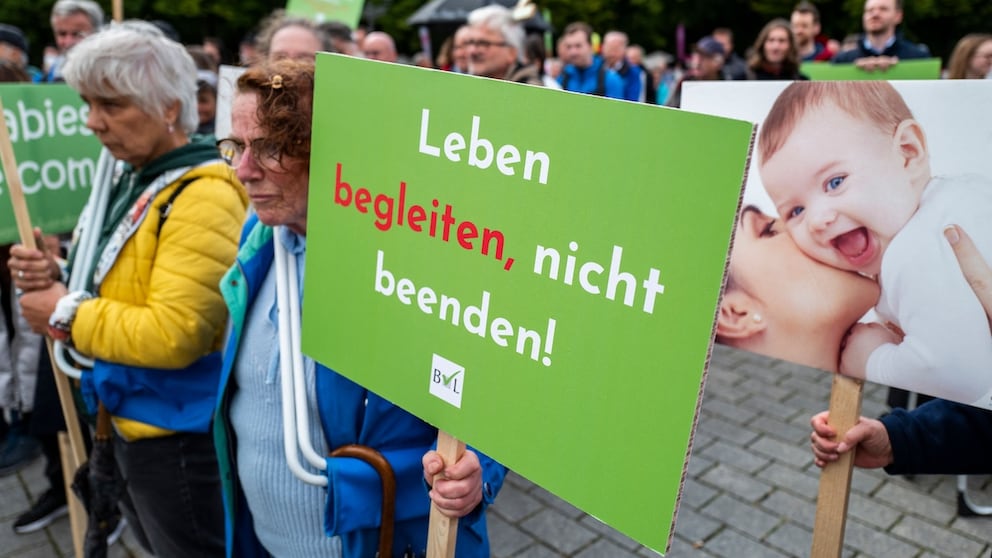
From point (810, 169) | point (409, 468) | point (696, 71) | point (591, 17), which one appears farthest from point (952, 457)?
point (591, 17)

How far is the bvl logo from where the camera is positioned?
4.72 ft

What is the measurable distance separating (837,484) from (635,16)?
30.8 metres

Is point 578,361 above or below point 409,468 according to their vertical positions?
above

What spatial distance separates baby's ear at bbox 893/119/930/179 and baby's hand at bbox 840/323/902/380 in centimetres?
36

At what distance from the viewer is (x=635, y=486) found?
46.9 inches

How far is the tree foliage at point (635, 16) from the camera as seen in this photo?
2256 cm

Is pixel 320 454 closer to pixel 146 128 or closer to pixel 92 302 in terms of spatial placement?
pixel 92 302

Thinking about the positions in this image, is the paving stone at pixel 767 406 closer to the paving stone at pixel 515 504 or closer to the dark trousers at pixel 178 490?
the paving stone at pixel 515 504

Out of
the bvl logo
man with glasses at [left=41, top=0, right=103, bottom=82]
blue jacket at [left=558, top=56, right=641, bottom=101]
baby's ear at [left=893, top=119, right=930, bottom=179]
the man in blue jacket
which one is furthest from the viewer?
blue jacket at [left=558, top=56, right=641, bottom=101]

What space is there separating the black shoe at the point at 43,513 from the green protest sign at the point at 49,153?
1.25 m

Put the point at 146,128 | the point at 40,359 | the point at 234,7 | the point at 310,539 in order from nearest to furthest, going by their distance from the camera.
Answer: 1. the point at 310,539
2. the point at 146,128
3. the point at 40,359
4. the point at 234,7

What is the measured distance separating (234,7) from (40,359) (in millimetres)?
22935

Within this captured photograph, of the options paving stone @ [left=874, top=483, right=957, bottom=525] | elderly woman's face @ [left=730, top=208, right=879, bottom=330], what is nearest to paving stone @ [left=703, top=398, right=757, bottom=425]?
paving stone @ [left=874, top=483, right=957, bottom=525]

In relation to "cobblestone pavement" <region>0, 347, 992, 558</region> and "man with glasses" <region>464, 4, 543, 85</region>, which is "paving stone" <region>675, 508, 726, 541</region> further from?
"man with glasses" <region>464, 4, 543, 85</region>
